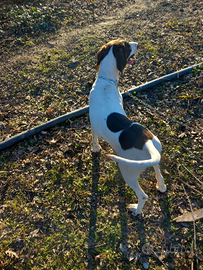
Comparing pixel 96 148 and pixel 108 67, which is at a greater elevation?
pixel 108 67

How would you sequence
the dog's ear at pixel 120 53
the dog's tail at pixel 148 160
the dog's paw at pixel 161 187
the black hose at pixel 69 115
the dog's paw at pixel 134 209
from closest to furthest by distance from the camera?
the dog's tail at pixel 148 160
the dog's paw at pixel 134 209
the dog's paw at pixel 161 187
the dog's ear at pixel 120 53
the black hose at pixel 69 115

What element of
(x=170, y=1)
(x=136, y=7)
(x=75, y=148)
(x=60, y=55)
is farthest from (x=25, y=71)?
(x=170, y=1)

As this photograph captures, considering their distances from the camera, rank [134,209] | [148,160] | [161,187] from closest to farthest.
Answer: [148,160] < [134,209] < [161,187]

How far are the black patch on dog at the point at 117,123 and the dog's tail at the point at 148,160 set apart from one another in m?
0.39

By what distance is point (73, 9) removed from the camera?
8062mm

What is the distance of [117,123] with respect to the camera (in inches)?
101

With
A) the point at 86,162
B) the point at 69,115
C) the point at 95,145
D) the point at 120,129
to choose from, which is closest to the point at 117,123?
the point at 120,129

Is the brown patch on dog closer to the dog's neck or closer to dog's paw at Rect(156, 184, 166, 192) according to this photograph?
the dog's neck

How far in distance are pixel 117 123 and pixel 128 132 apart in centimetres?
21

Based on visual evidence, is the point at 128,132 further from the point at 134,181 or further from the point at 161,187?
the point at 161,187

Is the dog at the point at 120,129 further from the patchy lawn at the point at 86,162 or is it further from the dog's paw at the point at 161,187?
the patchy lawn at the point at 86,162

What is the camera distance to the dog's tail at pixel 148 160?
A: 2.09 meters

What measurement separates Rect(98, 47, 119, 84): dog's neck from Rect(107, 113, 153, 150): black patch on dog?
3.15ft

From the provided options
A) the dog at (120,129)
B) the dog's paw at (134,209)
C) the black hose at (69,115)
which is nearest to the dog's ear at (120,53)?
the dog at (120,129)
